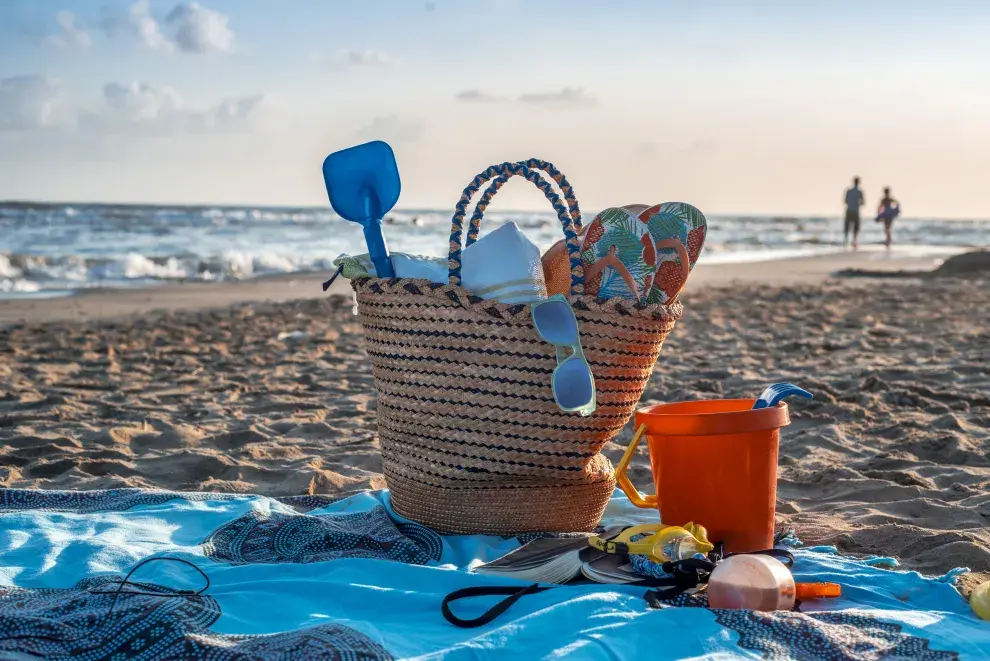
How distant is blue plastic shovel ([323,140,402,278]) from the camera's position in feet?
7.54

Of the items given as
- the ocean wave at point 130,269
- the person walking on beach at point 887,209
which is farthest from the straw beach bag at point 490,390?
the person walking on beach at point 887,209

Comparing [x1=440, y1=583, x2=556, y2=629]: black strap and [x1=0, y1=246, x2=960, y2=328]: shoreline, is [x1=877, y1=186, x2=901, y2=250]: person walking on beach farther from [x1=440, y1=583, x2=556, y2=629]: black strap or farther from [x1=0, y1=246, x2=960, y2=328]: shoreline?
[x1=440, y1=583, x2=556, y2=629]: black strap

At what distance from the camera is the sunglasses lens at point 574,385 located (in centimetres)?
213

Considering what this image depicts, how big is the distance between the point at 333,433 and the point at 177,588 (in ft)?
5.89

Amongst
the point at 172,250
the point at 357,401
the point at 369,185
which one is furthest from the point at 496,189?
the point at 172,250

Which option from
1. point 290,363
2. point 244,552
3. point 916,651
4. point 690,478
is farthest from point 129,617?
point 290,363

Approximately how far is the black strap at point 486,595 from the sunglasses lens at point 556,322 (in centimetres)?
55

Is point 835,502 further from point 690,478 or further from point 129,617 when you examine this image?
point 129,617

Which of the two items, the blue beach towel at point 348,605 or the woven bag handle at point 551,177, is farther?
the woven bag handle at point 551,177

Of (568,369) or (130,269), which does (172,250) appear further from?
(568,369)

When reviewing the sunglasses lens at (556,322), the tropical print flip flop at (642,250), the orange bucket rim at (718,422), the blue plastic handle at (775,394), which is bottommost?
the orange bucket rim at (718,422)

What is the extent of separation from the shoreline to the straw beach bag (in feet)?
18.2

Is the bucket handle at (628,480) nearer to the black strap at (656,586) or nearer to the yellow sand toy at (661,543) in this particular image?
the yellow sand toy at (661,543)

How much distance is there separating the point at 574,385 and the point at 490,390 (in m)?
0.23
